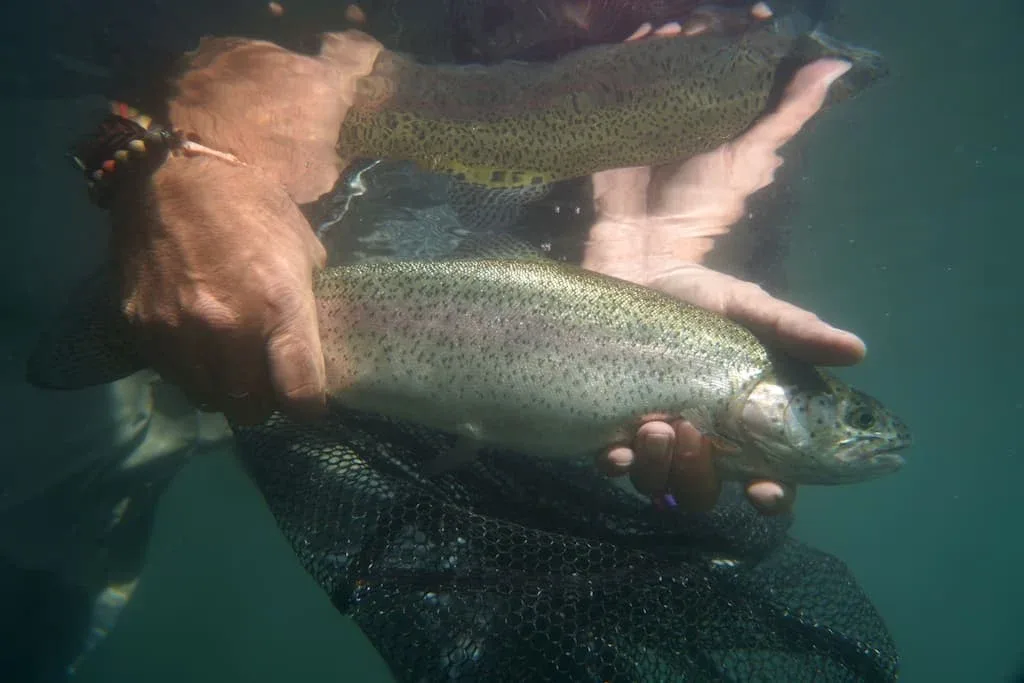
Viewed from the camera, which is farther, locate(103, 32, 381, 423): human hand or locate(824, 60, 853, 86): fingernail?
locate(824, 60, 853, 86): fingernail

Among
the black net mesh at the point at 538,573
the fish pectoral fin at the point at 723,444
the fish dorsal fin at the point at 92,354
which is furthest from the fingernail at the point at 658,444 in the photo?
the fish dorsal fin at the point at 92,354

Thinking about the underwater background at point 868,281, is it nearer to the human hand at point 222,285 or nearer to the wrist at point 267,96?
the wrist at point 267,96

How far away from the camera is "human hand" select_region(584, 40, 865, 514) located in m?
3.56

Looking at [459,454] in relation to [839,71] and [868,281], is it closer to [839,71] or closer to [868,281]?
[839,71]

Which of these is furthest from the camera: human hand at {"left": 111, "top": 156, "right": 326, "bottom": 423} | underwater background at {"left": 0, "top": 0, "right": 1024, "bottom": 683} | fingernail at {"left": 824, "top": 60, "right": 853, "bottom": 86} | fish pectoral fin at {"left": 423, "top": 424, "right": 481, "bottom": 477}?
underwater background at {"left": 0, "top": 0, "right": 1024, "bottom": 683}

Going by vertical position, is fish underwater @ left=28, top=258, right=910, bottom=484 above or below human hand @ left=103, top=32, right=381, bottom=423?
below

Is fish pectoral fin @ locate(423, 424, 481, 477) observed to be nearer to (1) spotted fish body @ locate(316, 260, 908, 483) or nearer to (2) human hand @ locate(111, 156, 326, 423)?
(1) spotted fish body @ locate(316, 260, 908, 483)

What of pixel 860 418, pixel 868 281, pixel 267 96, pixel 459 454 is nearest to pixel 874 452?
pixel 860 418

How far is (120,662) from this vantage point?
57688 millimetres

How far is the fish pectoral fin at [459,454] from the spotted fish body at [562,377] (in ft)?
0.07

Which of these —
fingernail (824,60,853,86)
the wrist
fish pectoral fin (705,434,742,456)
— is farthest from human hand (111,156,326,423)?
fingernail (824,60,853,86)

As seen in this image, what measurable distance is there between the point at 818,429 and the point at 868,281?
22066 millimetres

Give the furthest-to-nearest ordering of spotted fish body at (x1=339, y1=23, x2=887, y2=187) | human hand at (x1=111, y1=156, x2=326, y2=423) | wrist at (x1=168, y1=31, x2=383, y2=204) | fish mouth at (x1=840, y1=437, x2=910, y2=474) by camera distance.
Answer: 1. spotted fish body at (x1=339, y1=23, x2=887, y2=187)
2. wrist at (x1=168, y1=31, x2=383, y2=204)
3. fish mouth at (x1=840, y1=437, x2=910, y2=474)
4. human hand at (x1=111, y1=156, x2=326, y2=423)

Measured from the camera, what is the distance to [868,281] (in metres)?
21.5
